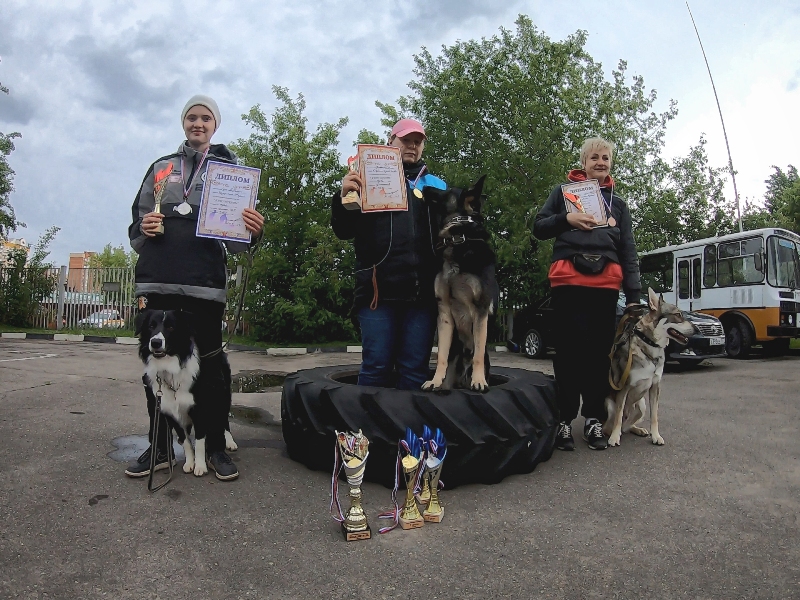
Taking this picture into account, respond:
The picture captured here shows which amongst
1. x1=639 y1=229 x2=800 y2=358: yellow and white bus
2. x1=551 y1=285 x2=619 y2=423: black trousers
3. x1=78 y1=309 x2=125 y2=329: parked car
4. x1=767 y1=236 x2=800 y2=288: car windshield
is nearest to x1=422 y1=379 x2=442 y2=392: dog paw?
x1=551 y1=285 x2=619 y2=423: black trousers

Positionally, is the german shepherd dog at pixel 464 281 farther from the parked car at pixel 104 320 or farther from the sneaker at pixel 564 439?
the parked car at pixel 104 320

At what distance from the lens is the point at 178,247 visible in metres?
2.85

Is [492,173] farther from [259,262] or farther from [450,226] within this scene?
[450,226]

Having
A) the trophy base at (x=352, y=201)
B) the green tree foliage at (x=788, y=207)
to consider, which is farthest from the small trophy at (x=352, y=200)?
the green tree foliage at (x=788, y=207)

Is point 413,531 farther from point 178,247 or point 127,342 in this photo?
point 127,342

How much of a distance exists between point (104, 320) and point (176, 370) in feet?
53.8

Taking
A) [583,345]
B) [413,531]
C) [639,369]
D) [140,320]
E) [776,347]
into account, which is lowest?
[413,531]

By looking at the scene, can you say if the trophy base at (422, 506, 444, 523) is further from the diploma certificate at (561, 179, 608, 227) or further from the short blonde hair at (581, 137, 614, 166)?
the short blonde hair at (581, 137, 614, 166)

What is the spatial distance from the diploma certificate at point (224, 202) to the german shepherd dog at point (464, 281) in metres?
1.05

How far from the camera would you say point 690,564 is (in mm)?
1941

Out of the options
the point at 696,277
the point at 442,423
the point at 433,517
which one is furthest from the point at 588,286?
the point at 696,277

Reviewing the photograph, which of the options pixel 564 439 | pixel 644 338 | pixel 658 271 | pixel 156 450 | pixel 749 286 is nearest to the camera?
pixel 156 450

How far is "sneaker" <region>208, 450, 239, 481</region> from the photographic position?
110 inches

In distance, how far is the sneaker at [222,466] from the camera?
9.15ft
